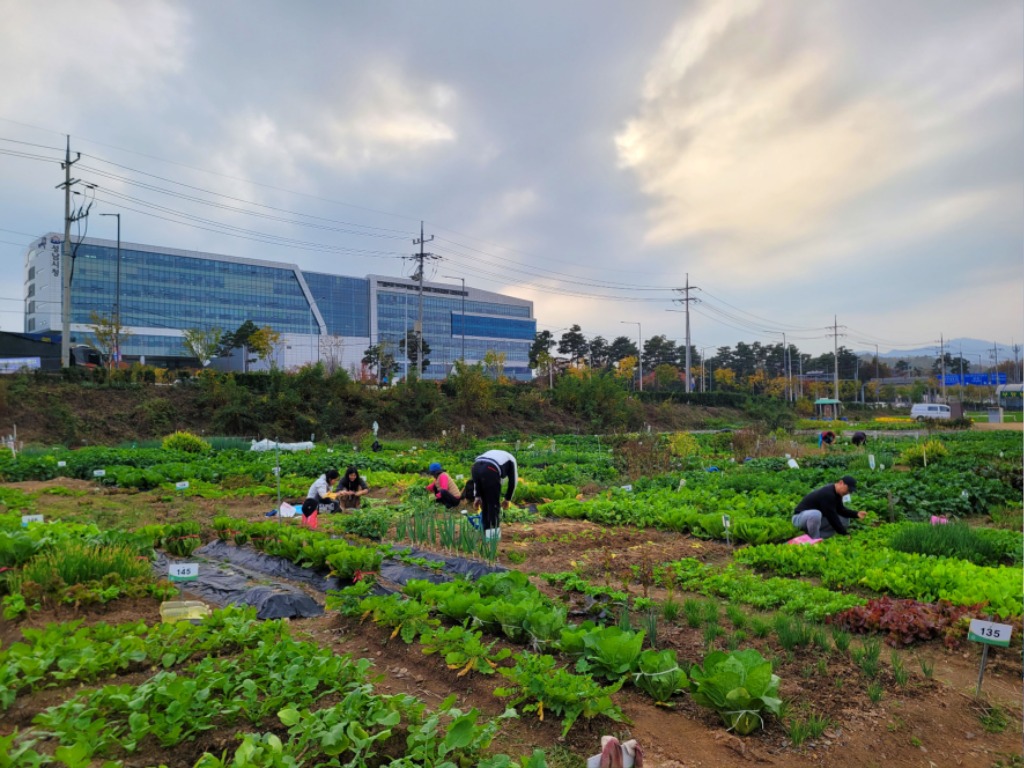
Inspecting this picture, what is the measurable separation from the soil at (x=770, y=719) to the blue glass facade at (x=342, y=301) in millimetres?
87823

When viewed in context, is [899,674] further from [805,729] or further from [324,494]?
[324,494]

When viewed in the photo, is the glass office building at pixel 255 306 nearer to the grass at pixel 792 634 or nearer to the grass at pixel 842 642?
the grass at pixel 792 634

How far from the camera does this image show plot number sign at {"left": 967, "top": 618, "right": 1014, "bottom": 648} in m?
3.57

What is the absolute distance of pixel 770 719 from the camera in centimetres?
344

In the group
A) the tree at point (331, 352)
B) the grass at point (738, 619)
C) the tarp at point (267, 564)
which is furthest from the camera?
the tree at point (331, 352)

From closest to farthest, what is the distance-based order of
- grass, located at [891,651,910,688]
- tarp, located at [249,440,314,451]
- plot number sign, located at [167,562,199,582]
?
grass, located at [891,651,910,688]
plot number sign, located at [167,562,199,582]
tarp, located at [249,440,314,451]

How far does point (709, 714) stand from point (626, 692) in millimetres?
496

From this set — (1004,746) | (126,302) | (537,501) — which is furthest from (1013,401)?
(126,302)

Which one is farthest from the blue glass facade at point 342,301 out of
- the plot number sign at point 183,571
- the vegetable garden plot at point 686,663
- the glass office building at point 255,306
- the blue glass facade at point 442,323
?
the vegetable garden plot at point 686,663

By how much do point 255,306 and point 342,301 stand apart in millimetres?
13620

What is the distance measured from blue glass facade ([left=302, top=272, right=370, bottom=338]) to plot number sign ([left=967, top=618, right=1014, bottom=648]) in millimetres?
89443

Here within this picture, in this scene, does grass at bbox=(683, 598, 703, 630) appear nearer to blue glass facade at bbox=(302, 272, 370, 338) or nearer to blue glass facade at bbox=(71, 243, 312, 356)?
blue glass facade at bbox=(71, 243, 312, 356)

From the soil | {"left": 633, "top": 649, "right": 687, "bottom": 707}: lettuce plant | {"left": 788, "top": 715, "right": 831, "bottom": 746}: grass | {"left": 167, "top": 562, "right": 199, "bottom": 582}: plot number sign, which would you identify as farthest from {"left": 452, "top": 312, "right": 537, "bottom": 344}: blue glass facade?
{"left": 788, "top": 715, "right": 831, "bottom": 746}: grass

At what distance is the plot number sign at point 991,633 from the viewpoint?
11.7 feet
